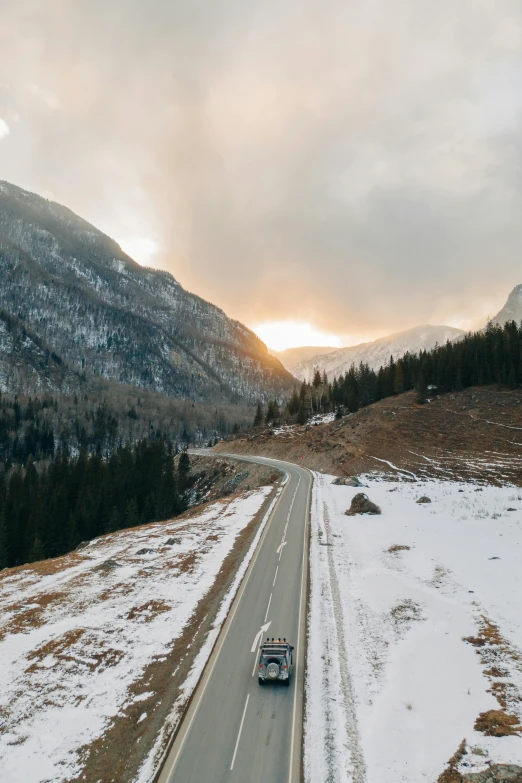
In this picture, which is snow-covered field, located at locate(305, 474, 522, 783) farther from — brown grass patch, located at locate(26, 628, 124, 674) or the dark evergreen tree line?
the dark evergreen tree line

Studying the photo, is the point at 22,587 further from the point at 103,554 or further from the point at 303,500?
the point at 303,500

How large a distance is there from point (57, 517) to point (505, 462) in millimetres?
79320

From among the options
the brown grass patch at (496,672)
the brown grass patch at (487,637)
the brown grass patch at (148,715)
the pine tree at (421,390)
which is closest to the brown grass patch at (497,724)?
the brown grass patch at (496,672)

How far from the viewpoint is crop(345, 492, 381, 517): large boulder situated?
41159 mm

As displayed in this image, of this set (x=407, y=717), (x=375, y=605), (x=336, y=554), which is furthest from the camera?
(x=336, y=554)

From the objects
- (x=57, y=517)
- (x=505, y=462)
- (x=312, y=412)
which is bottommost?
(x=57, y=517)

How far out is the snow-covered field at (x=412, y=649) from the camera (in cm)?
1223

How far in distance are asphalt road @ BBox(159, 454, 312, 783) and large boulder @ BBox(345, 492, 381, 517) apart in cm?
1746

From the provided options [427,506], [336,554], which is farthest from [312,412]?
[336,554]

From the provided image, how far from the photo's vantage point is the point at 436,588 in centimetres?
2277

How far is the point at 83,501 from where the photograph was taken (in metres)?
74.8

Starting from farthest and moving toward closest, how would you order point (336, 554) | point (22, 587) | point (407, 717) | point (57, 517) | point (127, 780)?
point (57, 517) < point (336, 554) < point (22, 587) < point (407, 717) < point (127, 780)

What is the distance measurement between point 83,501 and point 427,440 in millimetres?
69246

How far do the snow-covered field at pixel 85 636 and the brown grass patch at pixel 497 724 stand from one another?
11128mm
